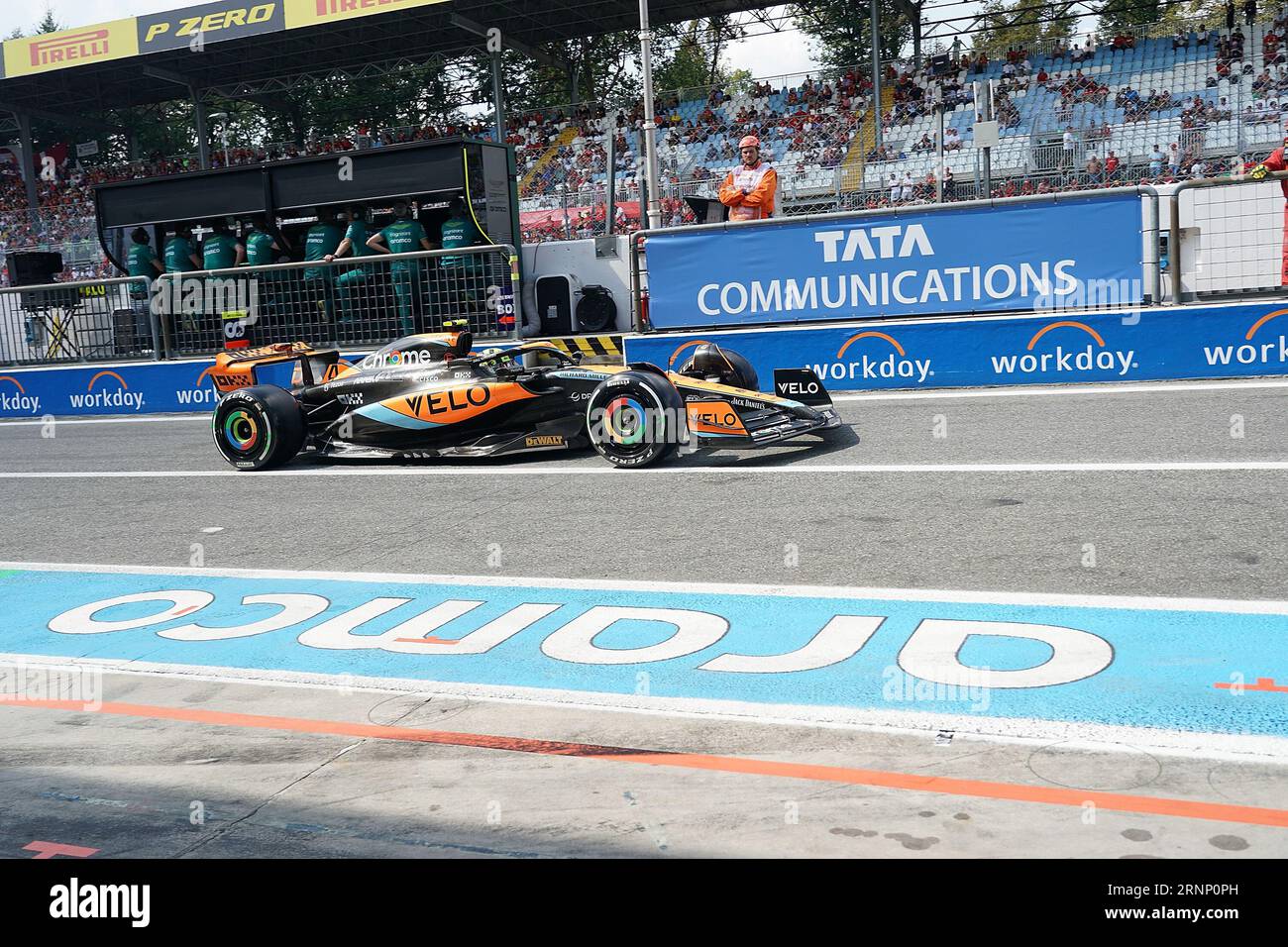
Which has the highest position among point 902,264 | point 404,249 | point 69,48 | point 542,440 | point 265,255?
point 69,48

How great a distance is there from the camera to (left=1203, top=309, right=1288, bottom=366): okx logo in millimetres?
10656

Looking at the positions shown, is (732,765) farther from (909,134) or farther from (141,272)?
(909,134)

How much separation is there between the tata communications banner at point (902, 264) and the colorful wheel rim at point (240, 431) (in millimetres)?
4760

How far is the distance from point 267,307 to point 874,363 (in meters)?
8.68

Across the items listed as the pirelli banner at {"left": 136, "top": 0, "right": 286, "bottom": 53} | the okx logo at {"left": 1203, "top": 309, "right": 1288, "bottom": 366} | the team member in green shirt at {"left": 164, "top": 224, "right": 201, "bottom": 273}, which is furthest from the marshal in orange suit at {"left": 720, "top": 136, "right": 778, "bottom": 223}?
the pirelli banner at {"left": 136, "top": 0, "right": 286, "bottom": 53}

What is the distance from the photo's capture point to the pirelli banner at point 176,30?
2944cm

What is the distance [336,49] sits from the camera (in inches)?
1373

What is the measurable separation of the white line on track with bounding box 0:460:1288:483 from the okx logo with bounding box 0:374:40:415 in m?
5.43

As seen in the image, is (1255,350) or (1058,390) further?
(1058,390)

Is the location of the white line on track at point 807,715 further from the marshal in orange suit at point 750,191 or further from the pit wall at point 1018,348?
the marshal in orange suit at point 750,191

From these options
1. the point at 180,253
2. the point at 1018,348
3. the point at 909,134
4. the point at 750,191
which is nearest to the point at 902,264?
the point at 1018,348

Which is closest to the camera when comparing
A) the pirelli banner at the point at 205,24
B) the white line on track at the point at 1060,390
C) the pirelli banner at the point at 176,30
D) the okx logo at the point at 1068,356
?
the white line on track at the point at 1060,390

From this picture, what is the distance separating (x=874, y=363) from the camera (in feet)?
39.8

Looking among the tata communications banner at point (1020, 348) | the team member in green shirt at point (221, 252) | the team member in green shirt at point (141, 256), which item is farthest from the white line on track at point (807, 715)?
the team member in green shirt at point (141, 256)
